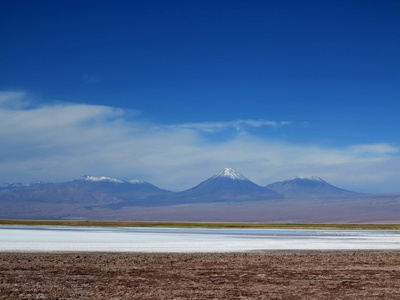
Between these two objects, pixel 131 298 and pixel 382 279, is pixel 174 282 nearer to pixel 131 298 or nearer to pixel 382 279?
pixel 131 298

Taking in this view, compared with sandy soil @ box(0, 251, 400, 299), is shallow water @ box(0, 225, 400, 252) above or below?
above

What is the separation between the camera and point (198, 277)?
1803 centimetres

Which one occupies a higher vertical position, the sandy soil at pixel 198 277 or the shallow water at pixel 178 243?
the shallow water at pixel 178 243

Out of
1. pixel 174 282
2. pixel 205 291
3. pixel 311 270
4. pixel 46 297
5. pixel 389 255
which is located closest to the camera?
pixel 46 297

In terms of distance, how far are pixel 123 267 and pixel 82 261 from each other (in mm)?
2747

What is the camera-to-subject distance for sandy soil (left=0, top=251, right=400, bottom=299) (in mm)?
14648

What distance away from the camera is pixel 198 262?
74.4 ft

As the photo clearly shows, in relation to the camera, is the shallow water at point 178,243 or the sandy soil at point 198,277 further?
the shallow water at point 178,243

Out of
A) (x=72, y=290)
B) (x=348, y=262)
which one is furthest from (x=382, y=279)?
(x=72, y=290)

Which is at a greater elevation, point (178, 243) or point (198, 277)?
point (178, 243)

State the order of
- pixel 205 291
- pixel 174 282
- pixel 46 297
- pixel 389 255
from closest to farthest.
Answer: pixel 46 297, pixel 205 291, pixel 174 282, pixel 389 255

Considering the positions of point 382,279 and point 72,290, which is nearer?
point 72,290

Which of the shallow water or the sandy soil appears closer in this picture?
the sandy soil

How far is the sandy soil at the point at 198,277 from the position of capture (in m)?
14.6
